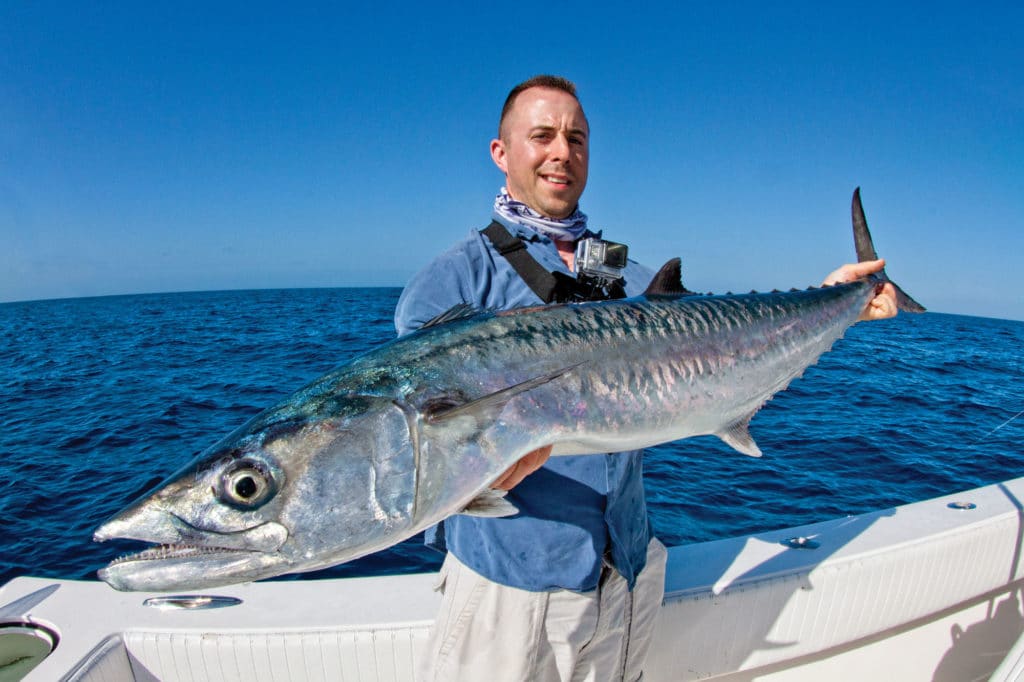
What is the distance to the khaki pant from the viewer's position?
2.15m

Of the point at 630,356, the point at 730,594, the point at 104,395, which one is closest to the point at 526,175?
the point at 630,356

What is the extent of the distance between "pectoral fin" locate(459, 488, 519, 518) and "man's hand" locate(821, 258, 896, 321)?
2.46m

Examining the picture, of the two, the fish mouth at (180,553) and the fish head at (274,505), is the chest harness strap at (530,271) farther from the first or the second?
the fish mouth at (180,553)

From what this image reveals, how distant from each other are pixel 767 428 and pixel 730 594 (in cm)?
840

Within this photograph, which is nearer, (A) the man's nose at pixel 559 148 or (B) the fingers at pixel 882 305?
(A) the man's nose at pixel 559 148

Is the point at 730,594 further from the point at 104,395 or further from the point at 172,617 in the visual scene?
the point at 104,395

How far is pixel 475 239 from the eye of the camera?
7.81 feet

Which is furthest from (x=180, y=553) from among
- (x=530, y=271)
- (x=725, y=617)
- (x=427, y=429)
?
(x=725, y=617)

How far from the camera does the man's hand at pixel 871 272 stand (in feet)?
10.7

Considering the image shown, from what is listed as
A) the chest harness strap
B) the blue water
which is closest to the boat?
the blue water

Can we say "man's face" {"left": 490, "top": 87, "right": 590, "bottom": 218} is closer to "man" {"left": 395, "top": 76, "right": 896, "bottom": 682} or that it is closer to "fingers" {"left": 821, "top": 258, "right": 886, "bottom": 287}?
"man" {"left": 395, "top": 76, "right": 896, "bottom": 682}

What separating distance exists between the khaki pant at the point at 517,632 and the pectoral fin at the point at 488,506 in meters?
0.58

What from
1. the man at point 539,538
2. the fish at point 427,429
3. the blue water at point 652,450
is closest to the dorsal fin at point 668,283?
the fish at point 427,429

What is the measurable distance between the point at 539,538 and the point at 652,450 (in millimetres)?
8152
